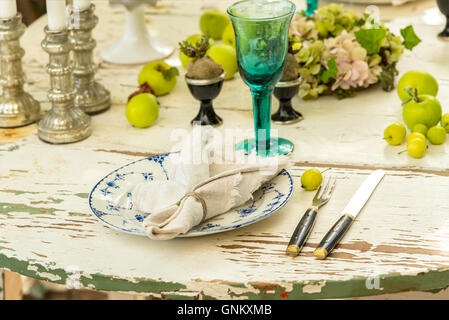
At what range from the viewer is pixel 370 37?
142cm

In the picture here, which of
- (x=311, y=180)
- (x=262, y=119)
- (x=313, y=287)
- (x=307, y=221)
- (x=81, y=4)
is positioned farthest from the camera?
(x=81, y=4)

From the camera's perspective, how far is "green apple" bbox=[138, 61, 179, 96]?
1467mm

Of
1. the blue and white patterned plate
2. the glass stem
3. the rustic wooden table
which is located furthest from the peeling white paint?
the glass stem

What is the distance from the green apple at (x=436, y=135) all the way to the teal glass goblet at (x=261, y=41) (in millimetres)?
299

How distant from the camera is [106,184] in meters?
1.05

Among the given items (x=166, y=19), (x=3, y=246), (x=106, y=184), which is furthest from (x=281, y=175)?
(x=166, y=19)

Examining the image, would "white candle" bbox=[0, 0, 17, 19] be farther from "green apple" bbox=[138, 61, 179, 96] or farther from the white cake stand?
the white cake stand

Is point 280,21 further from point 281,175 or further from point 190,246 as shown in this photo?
point 190,246

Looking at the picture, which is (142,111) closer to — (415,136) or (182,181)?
(182,181)

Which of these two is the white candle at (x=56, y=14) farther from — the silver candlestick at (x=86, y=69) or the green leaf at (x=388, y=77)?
the green leaf at (x=388, y=77)

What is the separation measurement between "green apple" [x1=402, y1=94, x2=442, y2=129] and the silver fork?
0.89 feet

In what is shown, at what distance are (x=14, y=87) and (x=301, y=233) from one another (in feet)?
2.40

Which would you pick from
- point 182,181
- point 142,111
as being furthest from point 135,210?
point 142,111

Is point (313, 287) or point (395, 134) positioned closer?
point (313, 287)
